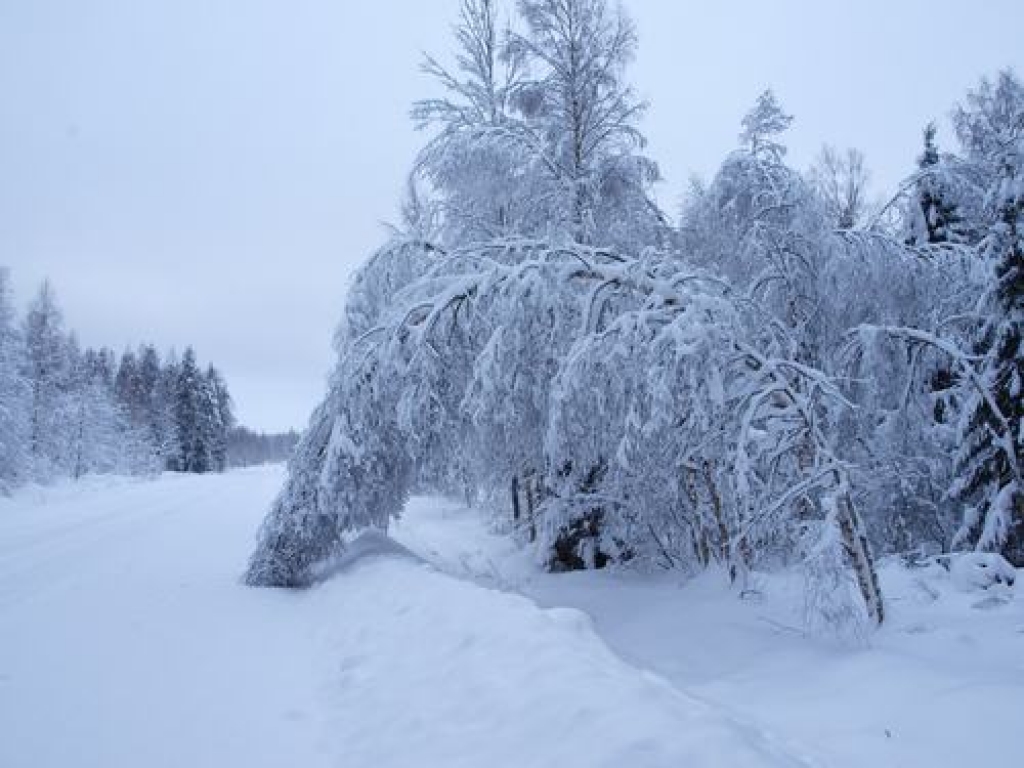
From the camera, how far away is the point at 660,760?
8.52 ft

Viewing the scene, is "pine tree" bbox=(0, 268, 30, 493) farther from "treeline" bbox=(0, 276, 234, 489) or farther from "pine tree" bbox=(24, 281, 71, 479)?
"pine tree" bbox=(24, 281, 71, 479)

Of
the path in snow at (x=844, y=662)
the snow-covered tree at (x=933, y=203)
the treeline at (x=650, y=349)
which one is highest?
the snow-covered tree at (x=933, y=203)

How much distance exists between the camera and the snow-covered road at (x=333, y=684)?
3035 mm

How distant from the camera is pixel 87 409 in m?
40.2

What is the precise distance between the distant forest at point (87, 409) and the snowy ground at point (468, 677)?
23.1 meters

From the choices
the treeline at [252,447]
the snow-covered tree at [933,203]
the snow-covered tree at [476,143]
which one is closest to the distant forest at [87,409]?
the treeline at [252,447]

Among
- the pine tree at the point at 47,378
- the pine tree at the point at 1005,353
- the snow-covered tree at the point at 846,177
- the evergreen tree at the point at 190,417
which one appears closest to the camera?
the pine tree at the point at 1005,353

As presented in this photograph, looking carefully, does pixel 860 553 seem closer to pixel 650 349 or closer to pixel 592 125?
pixel 650 349

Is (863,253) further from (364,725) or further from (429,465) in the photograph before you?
(364,725)

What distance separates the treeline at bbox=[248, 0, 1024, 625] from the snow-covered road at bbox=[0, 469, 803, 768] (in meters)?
1.62

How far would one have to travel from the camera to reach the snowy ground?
3.24m

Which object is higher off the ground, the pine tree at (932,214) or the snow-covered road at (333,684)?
the pine tree at (932,214)

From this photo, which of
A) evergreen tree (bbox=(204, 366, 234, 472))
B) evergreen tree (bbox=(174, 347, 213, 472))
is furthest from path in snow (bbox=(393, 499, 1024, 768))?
evergreen tree (bbox=(204, 366, 234, 472))

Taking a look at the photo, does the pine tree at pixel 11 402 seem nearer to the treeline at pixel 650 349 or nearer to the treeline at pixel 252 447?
the treeline at pixel 650 349
